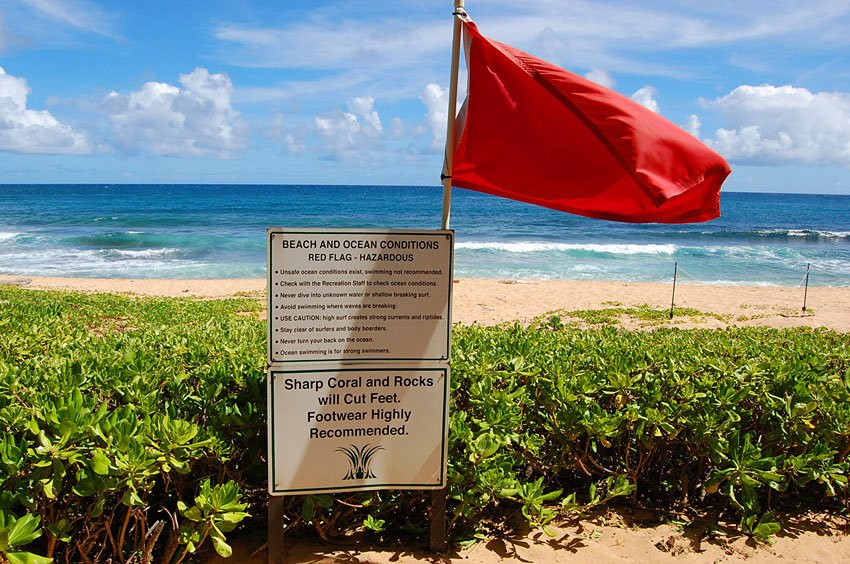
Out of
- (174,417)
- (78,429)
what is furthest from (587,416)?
(78,429)

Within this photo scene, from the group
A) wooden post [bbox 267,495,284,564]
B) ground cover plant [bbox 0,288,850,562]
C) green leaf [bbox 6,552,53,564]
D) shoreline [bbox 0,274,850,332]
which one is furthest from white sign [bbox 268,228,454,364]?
shoreline [bbox 0,274,850,332]

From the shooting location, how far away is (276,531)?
9.21 ft

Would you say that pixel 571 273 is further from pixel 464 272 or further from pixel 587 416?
pixel 587 416

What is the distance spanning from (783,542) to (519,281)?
18022mm

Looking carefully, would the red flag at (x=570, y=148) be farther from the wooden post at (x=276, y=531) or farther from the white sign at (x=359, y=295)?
the wooden post at (x=276, y=531)

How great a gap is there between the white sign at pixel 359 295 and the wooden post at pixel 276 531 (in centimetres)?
61

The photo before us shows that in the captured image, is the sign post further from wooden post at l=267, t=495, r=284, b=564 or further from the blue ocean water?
the blue ocean water

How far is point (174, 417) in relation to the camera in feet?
9.20

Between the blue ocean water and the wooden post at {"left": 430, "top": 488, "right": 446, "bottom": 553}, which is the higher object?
the wooden post at {"left": 430, "top": 488, "right": 446, "bottom": 553}

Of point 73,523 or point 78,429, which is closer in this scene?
point 78,429

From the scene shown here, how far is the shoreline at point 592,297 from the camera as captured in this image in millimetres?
13438

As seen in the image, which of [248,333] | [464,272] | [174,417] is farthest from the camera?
[464,272]

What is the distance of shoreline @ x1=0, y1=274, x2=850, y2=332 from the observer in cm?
1344

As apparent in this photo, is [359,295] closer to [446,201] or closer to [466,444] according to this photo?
[446,201]
